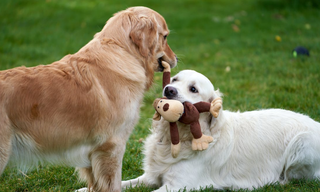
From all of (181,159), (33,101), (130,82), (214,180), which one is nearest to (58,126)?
(33,101)

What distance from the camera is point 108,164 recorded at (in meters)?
3.12

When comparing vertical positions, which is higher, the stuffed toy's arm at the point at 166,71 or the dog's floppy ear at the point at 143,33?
the dog's floppy ear at the point at 143,33

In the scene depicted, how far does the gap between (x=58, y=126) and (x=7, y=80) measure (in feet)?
1.77

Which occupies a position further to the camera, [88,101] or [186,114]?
[186,114]

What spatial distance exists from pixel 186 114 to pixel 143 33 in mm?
860

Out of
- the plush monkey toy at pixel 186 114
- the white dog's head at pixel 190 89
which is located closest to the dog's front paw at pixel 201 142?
the plush monkey toy at pixel 186 114

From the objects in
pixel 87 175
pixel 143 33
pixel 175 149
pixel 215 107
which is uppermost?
pixel 143 33

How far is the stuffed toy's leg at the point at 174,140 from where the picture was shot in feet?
11.0

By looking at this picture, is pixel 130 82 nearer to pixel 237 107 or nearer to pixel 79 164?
pixel 79 164

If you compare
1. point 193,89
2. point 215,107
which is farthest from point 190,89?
point 215,107

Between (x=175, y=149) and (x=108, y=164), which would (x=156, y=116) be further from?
(x=108, y=164)

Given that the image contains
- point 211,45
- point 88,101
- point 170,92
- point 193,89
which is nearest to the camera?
point 88,101

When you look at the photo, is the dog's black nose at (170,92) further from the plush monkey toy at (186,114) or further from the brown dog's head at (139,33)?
the brown dog's head at (139,33)

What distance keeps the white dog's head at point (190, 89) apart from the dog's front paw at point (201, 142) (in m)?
0.38
